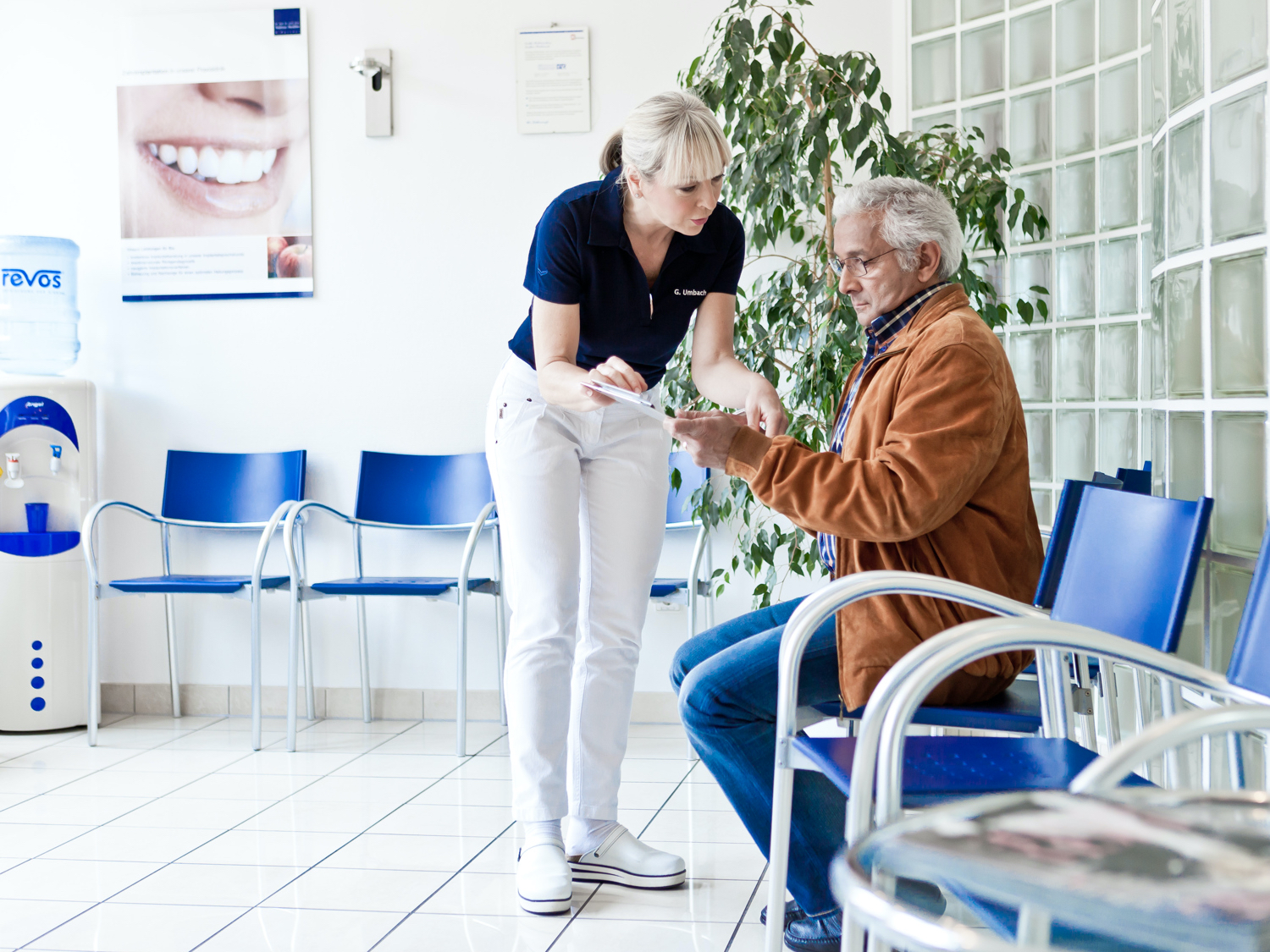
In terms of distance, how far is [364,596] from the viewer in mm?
3480

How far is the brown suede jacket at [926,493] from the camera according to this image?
1.52 metres

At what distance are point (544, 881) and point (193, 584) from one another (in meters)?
1.85

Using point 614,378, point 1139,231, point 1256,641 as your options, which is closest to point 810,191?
point 1139,231

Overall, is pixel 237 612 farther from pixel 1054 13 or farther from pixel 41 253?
pixel 1054 13

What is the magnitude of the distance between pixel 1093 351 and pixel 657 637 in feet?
5.30

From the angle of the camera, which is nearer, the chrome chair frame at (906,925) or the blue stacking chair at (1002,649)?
the chrome chair frame at (906,925)

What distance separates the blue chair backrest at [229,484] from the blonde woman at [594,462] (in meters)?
1.84

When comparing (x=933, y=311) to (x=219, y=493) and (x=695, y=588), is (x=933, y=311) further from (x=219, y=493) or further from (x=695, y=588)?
(x=219, y=493)

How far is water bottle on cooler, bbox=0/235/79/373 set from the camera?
3652 millimetres

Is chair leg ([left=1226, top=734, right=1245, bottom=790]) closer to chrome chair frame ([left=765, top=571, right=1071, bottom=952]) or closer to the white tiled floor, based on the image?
chrome chair frame ([left=765, top=571, right=1071, bottom=952])

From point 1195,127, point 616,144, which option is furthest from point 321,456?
point 1195,127

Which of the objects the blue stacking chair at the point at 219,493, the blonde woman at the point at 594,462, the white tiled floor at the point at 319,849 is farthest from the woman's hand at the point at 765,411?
the blue stacking chair at the point at 219,493

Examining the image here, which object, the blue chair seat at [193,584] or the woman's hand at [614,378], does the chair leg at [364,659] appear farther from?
the woman's hand at [614,378]

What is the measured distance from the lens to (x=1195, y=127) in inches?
66.1
